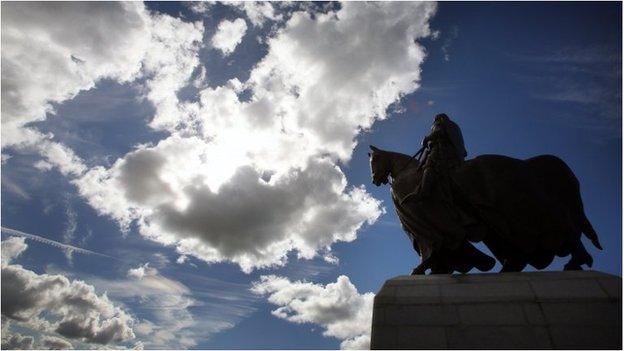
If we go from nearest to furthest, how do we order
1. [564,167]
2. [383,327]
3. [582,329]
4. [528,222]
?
[582,329] → [383,327] → [528,222] → [564,167]

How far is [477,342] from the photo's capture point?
611 centimetres

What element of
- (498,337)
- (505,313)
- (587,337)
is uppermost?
(505,313)

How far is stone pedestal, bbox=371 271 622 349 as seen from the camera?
5.97m

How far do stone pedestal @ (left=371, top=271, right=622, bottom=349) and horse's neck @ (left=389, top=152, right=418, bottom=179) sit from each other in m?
3.63

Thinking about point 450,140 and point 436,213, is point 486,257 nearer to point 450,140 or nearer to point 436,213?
point 436,213

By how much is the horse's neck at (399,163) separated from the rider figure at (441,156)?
62 cm

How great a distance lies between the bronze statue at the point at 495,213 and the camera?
830 cm

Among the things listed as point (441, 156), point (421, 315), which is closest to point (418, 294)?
point (421, 315)

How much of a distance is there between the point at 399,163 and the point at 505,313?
494cm

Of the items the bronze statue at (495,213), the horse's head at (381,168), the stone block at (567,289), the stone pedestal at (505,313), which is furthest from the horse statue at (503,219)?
the horse's head at (381,168)

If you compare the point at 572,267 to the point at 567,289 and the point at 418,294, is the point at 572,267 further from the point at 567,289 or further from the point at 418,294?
the point at 418,294

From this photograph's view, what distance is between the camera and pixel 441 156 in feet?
30.3

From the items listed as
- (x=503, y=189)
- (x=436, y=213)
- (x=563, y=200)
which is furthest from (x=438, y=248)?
(x=563, y=200)

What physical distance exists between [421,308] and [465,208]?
2979mm
